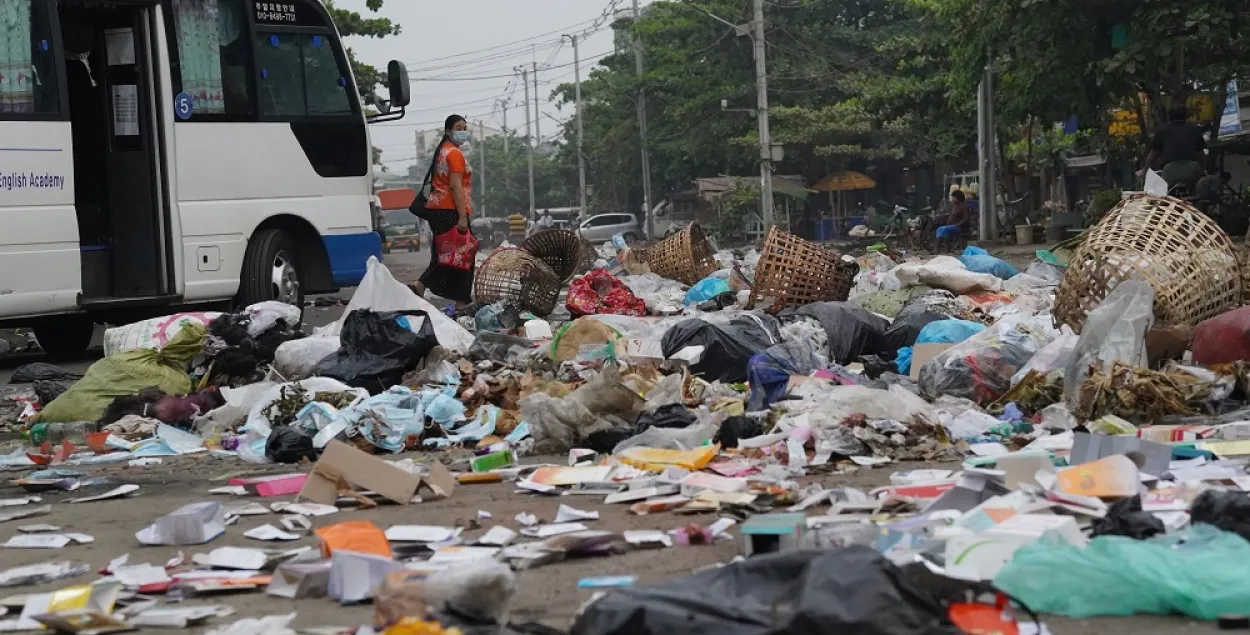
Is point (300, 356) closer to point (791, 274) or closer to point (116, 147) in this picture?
point (791, 274)

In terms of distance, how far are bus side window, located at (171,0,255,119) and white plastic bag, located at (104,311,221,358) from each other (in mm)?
2890

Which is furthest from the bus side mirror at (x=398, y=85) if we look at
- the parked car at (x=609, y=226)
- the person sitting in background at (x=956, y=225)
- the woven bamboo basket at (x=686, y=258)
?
the parked car at (x=609, y=226)

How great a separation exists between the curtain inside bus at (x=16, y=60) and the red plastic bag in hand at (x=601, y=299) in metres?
4.09

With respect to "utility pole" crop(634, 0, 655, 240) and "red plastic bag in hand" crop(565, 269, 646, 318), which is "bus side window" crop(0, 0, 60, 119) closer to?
"red plastic bag in hand" crop(565, 269, 646, 318)

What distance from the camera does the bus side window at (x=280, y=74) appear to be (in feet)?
39.2

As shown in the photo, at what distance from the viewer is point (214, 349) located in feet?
28.2

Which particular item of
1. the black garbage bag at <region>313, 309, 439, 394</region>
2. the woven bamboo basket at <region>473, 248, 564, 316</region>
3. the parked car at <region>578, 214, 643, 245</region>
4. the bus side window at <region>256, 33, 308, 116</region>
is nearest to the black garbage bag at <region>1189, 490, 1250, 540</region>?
the black garbage bag at <region>313, 309, 439, 394</region>

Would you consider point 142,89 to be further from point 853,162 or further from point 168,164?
point 853,162

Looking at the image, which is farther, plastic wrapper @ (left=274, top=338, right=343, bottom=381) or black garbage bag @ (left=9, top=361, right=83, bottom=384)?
black garbage bag @ (left=9, top=361, right=83, bottom=384)

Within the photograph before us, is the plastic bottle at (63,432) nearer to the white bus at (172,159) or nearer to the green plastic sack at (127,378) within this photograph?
→ the green plastic sack at (127,378)

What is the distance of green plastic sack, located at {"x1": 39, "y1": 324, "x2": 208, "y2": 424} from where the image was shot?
7.94 metres

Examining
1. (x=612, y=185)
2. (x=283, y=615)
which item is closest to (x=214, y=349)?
(x=283, y=615)

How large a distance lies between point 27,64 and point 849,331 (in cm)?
625

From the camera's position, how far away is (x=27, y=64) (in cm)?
1066
